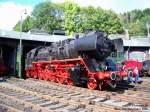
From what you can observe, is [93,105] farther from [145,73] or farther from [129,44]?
[129,44]

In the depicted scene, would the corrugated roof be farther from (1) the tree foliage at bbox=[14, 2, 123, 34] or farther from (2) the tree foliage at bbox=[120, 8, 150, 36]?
(2) the tree foliage at bbox=[120, 8, 150, 36]

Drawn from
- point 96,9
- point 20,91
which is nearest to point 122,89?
point 20,91

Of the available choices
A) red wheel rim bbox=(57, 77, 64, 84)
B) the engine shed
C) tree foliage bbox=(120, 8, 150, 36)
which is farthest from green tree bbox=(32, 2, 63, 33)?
red wheel rim bbox=(57, 77, 64, 84)

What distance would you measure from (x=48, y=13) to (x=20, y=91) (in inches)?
2643

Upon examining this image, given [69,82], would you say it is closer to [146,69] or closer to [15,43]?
[146,69]

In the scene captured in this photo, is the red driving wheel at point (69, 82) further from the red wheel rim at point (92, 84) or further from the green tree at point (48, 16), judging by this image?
the green tree at point (48, 16)

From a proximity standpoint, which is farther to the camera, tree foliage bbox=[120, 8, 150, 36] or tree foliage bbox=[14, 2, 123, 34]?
tree foliage bbox=[120, 8, 150, 36]

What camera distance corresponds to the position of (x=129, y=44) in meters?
39.0

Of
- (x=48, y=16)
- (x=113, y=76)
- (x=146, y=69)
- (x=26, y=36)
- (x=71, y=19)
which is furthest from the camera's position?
(x=48, y=16)

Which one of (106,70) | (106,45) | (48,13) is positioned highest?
(48,13)

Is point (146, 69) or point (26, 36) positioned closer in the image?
point (146, 69)

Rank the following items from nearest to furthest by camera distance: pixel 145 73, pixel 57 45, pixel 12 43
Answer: pixel 57 45 < pixel 145 73 < pixel 12 43

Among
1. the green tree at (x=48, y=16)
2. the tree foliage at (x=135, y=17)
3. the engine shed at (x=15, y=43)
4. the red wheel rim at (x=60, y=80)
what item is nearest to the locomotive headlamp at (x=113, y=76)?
the red wheel rim at (x=60, y=80)

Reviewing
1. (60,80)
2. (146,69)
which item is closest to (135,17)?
(146,69)
